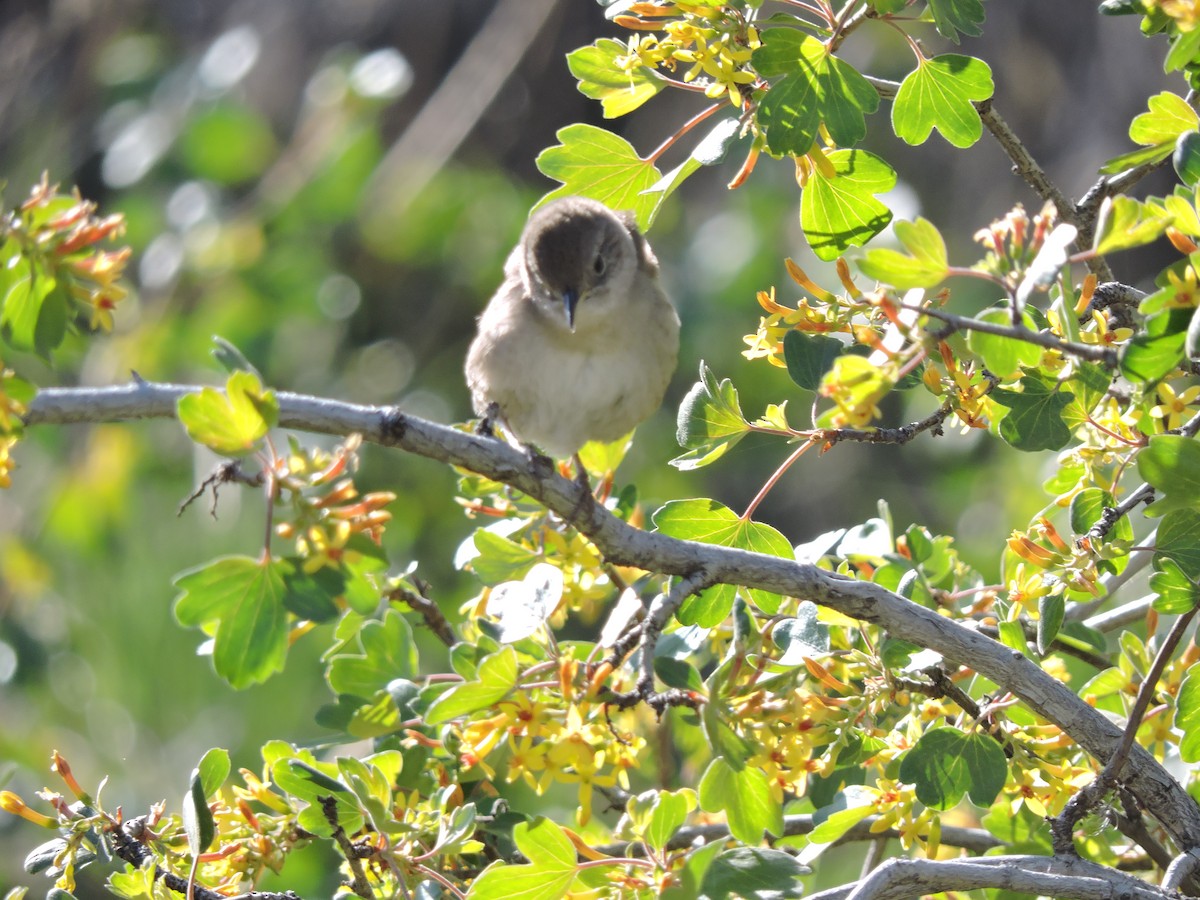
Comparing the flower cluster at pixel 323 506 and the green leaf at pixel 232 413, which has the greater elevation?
the green leaf at pixel 232 413

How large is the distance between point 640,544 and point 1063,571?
1.76ft

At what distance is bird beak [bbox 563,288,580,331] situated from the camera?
2.85 m

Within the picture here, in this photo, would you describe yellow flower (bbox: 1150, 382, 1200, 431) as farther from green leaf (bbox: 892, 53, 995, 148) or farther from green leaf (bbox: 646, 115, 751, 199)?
green leaf (bbox: 646, 115, 751, 199)

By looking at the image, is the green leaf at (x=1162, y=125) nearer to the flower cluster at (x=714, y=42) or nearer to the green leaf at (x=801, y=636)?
the flower cluster at (x=714, y=42)

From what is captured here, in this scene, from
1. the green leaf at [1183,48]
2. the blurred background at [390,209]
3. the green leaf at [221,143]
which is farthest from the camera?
the green leaf at [221,143]

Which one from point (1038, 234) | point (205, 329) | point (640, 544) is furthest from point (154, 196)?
point (1038, 234)

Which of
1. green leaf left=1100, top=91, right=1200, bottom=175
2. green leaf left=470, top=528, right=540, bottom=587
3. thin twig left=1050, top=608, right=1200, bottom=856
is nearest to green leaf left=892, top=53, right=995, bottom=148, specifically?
green leaf left=1100, top=91, right=1200, bottom=175

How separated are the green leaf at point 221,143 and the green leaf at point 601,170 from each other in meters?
4.93

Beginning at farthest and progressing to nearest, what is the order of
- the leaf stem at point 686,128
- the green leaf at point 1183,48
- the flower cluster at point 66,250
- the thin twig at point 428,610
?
1. the thin twig at point 428,610
2. the flower cluster at point 66,250
3. the leaf stem at point 686,128
4. the green leaf at point 1183,48

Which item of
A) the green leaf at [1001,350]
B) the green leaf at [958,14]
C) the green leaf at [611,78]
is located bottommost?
the green leaf at [1001,350]

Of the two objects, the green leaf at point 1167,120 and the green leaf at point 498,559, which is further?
the green leaf at point 498,559

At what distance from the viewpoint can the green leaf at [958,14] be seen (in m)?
1.51

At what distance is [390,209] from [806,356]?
537 centimetres

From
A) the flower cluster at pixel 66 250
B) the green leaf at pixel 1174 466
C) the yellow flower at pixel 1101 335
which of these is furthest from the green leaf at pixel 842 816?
the flower cluster at pixel 66 250
